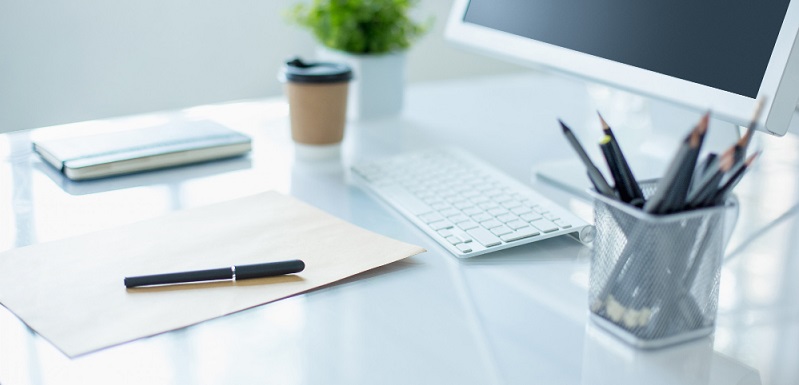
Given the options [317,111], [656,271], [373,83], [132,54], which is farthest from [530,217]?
[132,54]

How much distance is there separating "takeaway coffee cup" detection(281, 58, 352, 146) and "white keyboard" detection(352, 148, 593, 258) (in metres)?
0.10

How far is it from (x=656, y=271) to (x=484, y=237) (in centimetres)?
23

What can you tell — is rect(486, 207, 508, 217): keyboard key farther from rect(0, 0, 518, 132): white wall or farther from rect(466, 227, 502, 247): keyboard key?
rect(0, 0, 518, 132): white wall

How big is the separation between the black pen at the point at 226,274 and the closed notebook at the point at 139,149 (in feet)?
1.16

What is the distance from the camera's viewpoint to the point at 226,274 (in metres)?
0.72

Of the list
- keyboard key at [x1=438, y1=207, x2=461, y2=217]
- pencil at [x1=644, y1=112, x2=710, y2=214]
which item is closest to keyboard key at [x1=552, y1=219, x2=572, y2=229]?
keyboard key at [x1=438, y1=207, x2=461, y2=217]

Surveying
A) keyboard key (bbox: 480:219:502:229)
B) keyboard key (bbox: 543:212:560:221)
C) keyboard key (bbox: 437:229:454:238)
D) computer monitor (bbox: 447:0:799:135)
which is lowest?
keyboard key (bbox: 437:229:454:238)

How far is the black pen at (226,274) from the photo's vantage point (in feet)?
2.32

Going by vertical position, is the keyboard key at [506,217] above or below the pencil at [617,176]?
below

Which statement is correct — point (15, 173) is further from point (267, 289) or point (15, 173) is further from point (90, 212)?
point (267, 289)

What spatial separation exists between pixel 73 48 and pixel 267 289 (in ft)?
6.12

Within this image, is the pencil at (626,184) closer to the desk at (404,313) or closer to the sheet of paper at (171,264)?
the desk at (404,313)

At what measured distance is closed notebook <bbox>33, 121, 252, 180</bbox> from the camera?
3.33 ft

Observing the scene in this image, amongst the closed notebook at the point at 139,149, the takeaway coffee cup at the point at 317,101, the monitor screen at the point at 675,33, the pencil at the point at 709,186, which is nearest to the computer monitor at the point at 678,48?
the monitor screen at the point at 675,33
